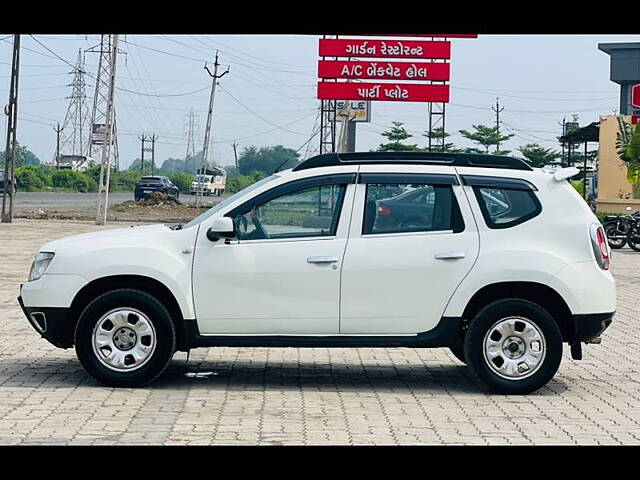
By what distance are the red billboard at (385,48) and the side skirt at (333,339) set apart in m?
31.2

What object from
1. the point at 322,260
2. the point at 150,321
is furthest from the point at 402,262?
the point at 150,321

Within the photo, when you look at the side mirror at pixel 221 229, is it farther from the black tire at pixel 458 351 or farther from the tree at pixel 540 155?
the tree at pixel 540 155

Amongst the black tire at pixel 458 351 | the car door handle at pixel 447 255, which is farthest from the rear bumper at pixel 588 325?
the car door handle at pixel 447 255

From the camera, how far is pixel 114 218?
48.1 metres

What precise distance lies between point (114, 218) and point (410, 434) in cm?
4078

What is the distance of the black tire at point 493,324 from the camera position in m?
9.89

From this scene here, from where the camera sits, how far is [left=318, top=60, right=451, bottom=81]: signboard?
4141 centimetres

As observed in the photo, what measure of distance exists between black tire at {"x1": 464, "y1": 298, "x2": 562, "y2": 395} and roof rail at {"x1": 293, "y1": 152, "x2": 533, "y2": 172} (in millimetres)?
1247

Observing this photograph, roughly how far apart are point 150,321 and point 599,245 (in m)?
3.71
